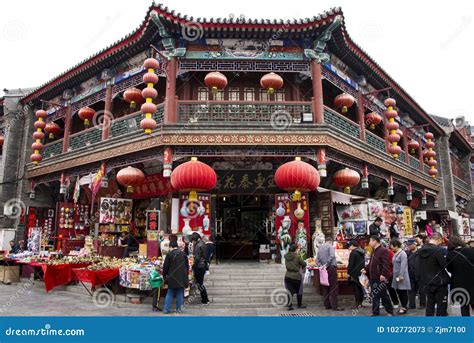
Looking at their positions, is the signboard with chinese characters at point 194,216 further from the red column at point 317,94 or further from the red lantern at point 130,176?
the red column at point 317,94

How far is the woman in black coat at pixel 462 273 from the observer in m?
6.12

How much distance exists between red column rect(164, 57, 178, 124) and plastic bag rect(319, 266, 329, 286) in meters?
6.01

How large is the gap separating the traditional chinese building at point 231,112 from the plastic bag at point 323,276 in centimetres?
331

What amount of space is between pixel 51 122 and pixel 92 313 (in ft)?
37.1

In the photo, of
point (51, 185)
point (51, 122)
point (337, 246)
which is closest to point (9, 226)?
point (51, 185)

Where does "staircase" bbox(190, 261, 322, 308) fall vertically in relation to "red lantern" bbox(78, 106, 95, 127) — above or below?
below

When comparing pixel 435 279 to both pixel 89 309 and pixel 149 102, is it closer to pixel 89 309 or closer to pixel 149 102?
pixel 89 309

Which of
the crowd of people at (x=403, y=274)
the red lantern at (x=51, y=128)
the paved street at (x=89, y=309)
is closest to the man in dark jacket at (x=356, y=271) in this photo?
the crowd of people at (x=403, y=274)

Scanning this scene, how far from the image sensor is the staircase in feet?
29.1

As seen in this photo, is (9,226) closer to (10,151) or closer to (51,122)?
(10,151)

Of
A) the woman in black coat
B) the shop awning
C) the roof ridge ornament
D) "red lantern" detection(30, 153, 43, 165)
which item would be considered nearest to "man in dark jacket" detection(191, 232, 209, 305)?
the woman in black coat

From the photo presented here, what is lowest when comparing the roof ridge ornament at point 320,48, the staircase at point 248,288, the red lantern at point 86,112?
the staircase at point 248,288

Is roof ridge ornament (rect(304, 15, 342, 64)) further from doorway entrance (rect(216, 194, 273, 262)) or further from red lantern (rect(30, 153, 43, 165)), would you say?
red lantern (rect(30, 153, 43, 165))

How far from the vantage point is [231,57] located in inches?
468
